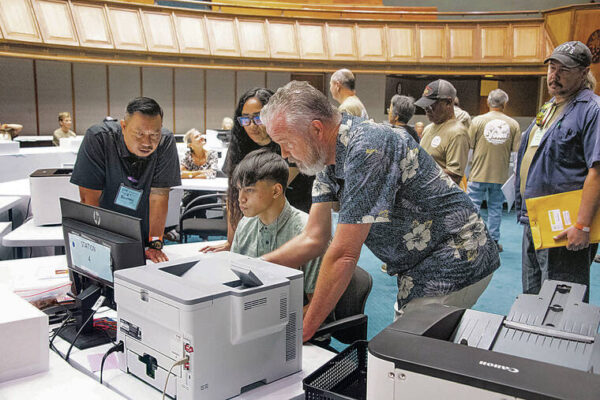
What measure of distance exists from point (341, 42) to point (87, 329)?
805 cm

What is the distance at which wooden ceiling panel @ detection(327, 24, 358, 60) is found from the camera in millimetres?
8859

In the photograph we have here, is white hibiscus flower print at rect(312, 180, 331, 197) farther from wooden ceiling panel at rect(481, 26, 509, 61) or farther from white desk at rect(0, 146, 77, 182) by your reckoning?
wooden ceiling panel at rect(481, 26, 509, 61)

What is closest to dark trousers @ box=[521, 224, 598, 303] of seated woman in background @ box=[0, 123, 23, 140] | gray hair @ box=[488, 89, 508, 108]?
gray hair @ box=[488, 89, 508, 108]

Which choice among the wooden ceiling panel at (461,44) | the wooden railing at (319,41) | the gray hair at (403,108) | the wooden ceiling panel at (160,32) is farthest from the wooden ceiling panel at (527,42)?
the wooden ceiling panel at (160,32)

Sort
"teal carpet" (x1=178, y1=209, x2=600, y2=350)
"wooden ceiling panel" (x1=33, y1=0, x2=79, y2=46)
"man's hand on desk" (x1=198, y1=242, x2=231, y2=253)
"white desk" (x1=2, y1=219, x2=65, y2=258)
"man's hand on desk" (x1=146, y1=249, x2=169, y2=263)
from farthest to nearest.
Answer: "wooden ceiling panel" (x1=33, y1=0, x2=79, y2=46) → "teal carpet" (x1=178, y1=209, x2=600, y2=350) → "white desk" (x1=2, y1=219, x2=65, y2=258) → "man's hand on desk" (x1=198, y1=242, x2=231, y2=253) → "man's hand on desk" (x1=146, y1=249, x2=169, y2=263)

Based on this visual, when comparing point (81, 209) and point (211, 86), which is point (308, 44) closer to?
point (211, 86)

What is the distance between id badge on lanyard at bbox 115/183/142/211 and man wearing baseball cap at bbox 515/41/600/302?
1.78 metres

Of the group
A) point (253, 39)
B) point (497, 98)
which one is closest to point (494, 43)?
point (253, 39)

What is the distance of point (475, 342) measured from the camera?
933mm

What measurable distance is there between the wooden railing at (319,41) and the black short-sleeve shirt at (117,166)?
604cm

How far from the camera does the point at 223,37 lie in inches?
338

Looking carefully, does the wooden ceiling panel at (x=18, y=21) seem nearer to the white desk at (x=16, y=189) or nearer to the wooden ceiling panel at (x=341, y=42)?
the white desk at (x=16, y=189)

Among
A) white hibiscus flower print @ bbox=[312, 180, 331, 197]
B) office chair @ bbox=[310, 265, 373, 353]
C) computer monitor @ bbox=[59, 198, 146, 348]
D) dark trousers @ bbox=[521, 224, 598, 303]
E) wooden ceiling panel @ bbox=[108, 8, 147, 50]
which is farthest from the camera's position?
wooden ceiling panel @ bbox=[108, 8, 147, 50]

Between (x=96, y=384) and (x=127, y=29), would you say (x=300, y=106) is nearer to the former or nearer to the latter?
(x=96, y=384)
